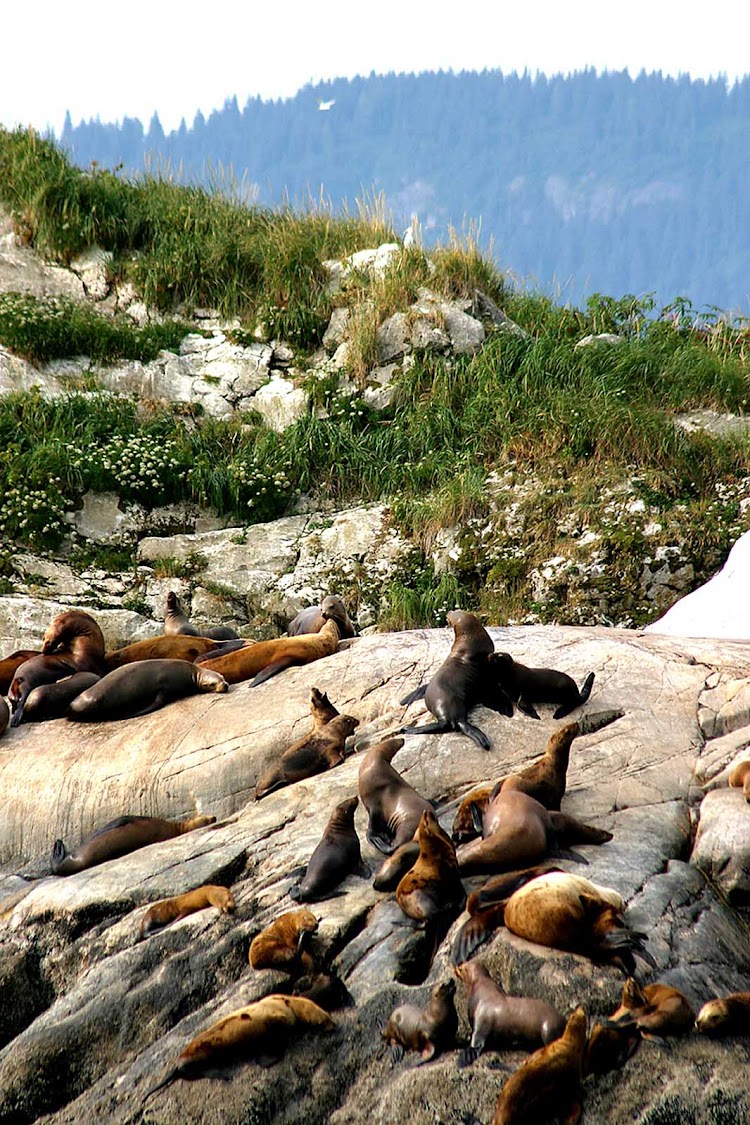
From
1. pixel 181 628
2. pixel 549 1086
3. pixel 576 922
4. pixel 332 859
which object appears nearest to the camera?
pixel 549 1086

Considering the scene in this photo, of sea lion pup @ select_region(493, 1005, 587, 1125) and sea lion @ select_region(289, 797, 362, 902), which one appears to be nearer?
sea lion pup @ select_region(493, 1005, 587, 1125)

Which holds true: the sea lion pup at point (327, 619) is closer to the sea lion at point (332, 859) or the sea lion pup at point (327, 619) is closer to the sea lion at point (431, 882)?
the sea lion at point (332, 859)

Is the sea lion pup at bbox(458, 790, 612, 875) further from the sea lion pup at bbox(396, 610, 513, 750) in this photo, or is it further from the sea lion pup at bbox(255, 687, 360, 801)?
the sea lion pup at bbox(255, 687, 360, 801)

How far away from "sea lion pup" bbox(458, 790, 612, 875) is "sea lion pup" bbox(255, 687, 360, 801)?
1256 mm

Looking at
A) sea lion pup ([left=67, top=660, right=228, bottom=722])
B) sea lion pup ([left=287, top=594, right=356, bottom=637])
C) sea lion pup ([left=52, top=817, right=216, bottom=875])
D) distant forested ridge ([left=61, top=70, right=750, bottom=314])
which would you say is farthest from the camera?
distant forested ridge ([left=61, top=70, right=750, bottom=314])

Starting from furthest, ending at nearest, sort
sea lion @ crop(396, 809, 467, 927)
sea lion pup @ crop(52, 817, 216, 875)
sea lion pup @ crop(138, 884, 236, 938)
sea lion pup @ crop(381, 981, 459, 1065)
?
sea lion pup @ crop(52, 817, 216, 875) < sea lion pup @ crop(138, 884, 236, 938) < sea lion @ crop(396, 809, 467, 927) < sea lion pup @ crop(381, 981, 459, 1065)

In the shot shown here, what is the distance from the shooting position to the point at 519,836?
4.89m

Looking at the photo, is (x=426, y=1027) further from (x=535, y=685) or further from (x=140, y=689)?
(x=140, y=689)

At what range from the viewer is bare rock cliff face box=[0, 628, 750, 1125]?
12.8 ft

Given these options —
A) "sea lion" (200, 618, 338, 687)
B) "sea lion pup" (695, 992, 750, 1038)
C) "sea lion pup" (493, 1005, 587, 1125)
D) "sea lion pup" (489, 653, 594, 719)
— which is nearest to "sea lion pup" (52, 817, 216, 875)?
"sea lion" (200, 618, 338, 687)

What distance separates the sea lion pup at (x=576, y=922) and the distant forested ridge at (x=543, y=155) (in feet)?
470

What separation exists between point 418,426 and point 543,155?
548ft

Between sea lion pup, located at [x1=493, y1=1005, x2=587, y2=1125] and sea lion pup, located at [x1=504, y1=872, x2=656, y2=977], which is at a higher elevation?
sea lion pup, located at [x1=504, y1=872, x2=656, y2=977]

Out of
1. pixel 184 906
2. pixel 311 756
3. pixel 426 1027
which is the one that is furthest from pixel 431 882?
pixel 311 756
